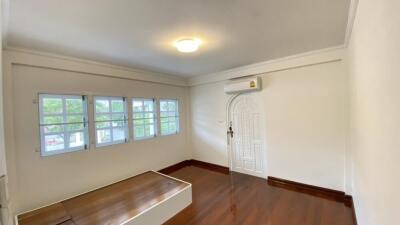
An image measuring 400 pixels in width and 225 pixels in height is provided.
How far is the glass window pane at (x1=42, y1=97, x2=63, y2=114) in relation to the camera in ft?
8.87

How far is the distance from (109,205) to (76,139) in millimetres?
1273

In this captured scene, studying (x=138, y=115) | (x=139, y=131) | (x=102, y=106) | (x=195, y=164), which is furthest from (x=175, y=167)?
(x=102, y=106)

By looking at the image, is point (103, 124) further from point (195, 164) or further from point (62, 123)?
point (195, 164)

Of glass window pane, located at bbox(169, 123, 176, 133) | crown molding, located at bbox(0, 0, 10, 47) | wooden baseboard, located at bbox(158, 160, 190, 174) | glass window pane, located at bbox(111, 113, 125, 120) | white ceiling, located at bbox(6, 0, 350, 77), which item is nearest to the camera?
crown molding, located at bbox(0, 0, 10, 47)

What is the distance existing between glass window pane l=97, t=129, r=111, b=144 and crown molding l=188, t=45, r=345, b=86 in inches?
101

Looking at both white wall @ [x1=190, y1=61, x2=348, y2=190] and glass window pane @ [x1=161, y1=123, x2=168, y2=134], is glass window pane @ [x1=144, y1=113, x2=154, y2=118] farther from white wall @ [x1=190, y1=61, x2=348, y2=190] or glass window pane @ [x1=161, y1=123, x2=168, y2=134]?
white wall @ [x1=190, y1=61, x2=348, y2=190]

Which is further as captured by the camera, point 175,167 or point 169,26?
point 175,167

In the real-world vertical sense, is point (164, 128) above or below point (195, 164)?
above

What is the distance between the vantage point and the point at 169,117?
4.69 metres

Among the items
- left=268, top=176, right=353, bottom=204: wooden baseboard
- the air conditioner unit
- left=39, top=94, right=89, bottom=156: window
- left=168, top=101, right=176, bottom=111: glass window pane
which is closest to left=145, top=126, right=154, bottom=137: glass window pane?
left=168, top=101, right=176, bottom=111: glass window pane

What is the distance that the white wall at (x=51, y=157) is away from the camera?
7.89 ft

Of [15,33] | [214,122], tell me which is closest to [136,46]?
[15,33]

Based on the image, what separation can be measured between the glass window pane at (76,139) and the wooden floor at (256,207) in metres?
1.99

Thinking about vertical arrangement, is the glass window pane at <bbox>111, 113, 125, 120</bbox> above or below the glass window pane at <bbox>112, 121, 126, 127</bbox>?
above
